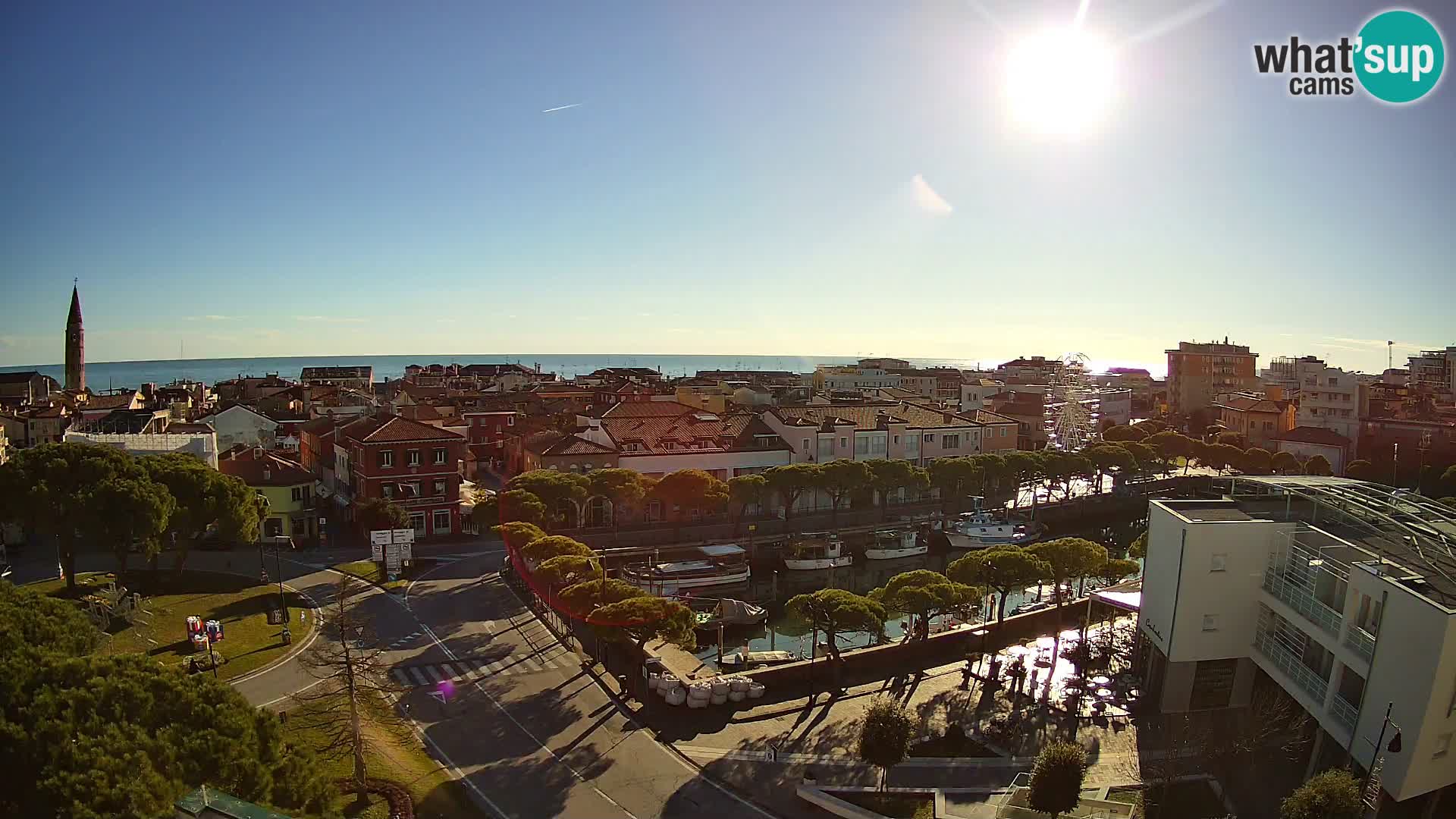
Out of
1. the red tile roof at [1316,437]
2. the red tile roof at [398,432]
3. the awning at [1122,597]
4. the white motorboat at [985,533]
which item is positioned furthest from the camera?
the red tile roof at [1316,437]

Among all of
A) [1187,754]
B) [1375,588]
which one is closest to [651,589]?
[1187,754]

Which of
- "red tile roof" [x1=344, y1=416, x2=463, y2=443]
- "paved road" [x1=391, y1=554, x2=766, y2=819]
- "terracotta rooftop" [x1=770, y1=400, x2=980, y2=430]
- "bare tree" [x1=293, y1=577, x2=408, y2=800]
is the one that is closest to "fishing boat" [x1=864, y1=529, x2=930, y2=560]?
"terracotta rooftop" [x1=770, y1=400, x2=980, y2=430]

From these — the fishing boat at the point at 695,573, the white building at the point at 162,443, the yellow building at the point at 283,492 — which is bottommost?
the fishing boat at the point at 695,573

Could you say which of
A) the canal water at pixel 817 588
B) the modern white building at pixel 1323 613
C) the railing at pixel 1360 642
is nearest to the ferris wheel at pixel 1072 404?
the canal water at pixel 817 588

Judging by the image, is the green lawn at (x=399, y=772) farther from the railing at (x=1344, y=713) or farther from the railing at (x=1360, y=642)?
the railing at (x=1360, y=642)

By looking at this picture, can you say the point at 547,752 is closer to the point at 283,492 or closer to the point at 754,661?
the point at 754,661

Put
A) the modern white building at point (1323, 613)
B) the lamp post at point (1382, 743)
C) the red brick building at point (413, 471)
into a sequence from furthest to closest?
the red brick building at point (413, 471) < the modern white building at point (1323, 613) < the lamp post at point (1382, 743)

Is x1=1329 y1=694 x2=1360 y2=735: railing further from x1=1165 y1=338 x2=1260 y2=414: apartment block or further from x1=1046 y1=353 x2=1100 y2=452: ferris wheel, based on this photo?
x1=1165 y1=338 x2=1260 y2=414: apartment block
